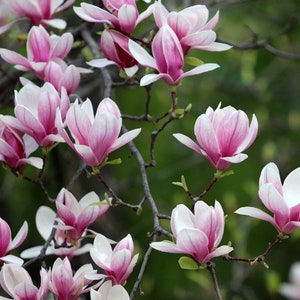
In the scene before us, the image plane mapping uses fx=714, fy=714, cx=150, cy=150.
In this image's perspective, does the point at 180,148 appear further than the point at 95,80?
Yes

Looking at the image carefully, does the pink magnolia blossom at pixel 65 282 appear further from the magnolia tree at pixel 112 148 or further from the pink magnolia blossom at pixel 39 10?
the pink magnolia blossom at pixel 39 10

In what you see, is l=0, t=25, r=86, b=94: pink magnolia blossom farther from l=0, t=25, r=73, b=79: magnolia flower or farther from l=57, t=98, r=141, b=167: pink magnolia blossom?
l=57, t=98, r=141, b=167: pink magnolia blossom

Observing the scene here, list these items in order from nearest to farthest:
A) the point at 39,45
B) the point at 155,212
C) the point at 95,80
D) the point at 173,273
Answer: the point at 155,212 → the point at 39,45 → the point at 95,80 → the point at 173,273

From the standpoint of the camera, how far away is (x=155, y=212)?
45.5 inches

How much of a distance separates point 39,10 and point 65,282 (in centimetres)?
64

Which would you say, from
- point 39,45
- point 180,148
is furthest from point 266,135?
point 39,45

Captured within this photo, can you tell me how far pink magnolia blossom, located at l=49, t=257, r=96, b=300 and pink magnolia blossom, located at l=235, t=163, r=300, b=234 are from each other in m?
0.27

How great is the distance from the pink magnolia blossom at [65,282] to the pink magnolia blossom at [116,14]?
44cm

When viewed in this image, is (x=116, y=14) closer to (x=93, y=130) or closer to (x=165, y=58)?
(x=165, y=58)

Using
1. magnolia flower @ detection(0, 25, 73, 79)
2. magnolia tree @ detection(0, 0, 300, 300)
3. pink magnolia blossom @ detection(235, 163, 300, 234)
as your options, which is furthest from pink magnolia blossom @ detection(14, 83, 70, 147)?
pink magnolia blossom @ detection(235, 163, 300, 234)

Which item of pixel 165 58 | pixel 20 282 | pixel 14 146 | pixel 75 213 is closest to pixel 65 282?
pixel 20 282

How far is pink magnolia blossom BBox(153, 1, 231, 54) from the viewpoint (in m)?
1.24

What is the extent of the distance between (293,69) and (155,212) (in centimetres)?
224

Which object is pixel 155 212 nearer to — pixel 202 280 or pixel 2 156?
pixel 2 156
